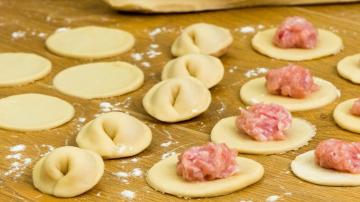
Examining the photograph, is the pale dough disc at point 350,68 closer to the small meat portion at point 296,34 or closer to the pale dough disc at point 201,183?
the small meat portion at point 296,34

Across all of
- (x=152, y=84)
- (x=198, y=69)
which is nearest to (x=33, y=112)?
(x=152, y=84)

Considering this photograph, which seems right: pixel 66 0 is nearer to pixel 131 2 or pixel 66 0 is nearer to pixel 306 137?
pixel 131 2

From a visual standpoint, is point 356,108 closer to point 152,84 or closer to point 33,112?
point 152,84

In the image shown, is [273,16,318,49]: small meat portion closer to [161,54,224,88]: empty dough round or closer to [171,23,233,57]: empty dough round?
[171,23,233,57]: empty dough round

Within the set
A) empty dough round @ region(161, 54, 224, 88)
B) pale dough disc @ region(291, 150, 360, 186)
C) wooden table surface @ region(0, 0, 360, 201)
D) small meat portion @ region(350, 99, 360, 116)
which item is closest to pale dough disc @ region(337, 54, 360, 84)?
wooden table surface @ region(0, 0, 360, 201)

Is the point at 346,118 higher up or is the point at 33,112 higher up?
the point at 346,118

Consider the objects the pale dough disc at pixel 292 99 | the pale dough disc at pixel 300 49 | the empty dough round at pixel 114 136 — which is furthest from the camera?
the pale dough disc at pixel 300 49

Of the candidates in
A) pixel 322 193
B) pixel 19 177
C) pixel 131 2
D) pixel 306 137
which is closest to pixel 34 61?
pixel 131 2

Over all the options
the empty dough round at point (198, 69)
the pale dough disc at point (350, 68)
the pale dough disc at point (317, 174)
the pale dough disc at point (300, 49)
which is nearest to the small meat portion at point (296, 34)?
the pale dough disc at point (300, 49)
